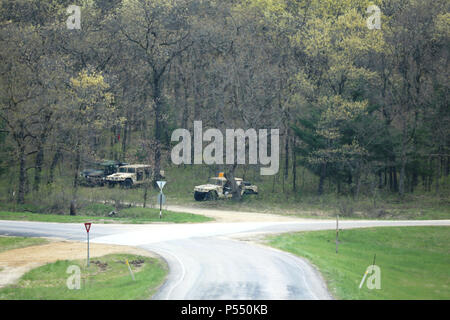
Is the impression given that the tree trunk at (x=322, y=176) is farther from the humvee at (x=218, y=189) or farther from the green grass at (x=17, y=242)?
the green grass at (x=17, y=242)

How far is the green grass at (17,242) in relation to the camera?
2678 cm

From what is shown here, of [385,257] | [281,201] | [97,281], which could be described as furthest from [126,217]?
[385,257]

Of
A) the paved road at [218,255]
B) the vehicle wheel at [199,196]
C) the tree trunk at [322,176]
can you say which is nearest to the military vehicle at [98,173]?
the vehicle wheel at [199,196]

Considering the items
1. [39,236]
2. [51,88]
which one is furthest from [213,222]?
[51,88]

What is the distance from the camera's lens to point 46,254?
24.9 metres

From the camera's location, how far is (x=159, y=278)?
64.2 feet

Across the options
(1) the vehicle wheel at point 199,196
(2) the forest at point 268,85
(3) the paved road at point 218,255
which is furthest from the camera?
(1) the vehicle wheel at point 199,196

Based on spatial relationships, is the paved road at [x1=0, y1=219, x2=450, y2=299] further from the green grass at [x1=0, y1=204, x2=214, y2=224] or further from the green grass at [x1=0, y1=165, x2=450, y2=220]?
the green grass at [x1=0, y1=165, x2=450, y2=220]

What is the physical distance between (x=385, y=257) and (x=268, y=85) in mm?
23123

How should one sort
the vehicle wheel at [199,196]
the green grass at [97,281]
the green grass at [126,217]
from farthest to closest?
the vehicle wheel at [199,196] → the green grass at [126,217] → the green grass at [97,281]

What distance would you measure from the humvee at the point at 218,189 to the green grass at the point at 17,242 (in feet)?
66.5

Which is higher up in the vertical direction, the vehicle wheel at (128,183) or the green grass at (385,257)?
the vehicle wheel at (128,183)
